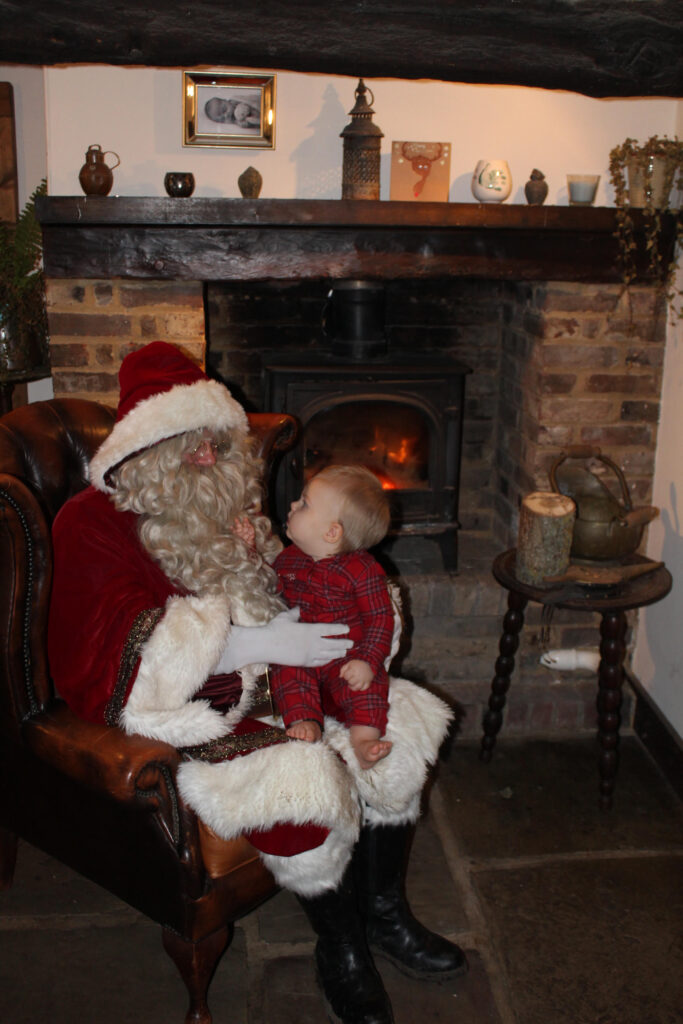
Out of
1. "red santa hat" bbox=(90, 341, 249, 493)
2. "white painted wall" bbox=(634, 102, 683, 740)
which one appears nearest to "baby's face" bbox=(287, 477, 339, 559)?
"red santa hat" bbox=(90, 341, 249, 493)

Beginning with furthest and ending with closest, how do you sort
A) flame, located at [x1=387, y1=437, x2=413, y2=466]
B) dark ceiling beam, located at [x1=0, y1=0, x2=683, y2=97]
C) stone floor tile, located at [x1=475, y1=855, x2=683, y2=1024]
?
flame, located at [x1=387, y1=437, x2=413, y2=466]
stone floor tile, located at [x1=475, y1=855, x2=683, y2=1024]
dark ceiling beam, located at [x1=0, y1=0, x2=683, y2=97]

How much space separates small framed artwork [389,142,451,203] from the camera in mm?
2773

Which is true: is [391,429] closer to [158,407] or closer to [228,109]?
[228,109]

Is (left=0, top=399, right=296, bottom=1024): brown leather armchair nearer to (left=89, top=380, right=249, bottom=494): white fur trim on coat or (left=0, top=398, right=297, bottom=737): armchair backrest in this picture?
(left=0, top=398, right=297, bottom=737): armchair backrest

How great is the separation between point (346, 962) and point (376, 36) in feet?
5.80

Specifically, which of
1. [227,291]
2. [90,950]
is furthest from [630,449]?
[90,950]

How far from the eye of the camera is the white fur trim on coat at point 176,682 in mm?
1755

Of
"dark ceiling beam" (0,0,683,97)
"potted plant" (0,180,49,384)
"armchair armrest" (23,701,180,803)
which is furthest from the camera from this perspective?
"potted plant" (0,180,49,384)

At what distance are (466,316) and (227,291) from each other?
0.86 meters

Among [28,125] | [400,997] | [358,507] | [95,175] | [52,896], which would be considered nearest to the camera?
[358,507]

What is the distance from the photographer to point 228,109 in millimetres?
2703

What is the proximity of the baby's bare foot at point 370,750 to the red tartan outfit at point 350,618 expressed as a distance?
40 millimetres

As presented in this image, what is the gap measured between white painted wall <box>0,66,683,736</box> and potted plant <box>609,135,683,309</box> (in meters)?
0.11

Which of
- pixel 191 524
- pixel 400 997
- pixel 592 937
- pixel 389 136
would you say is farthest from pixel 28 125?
pixel 592 937
